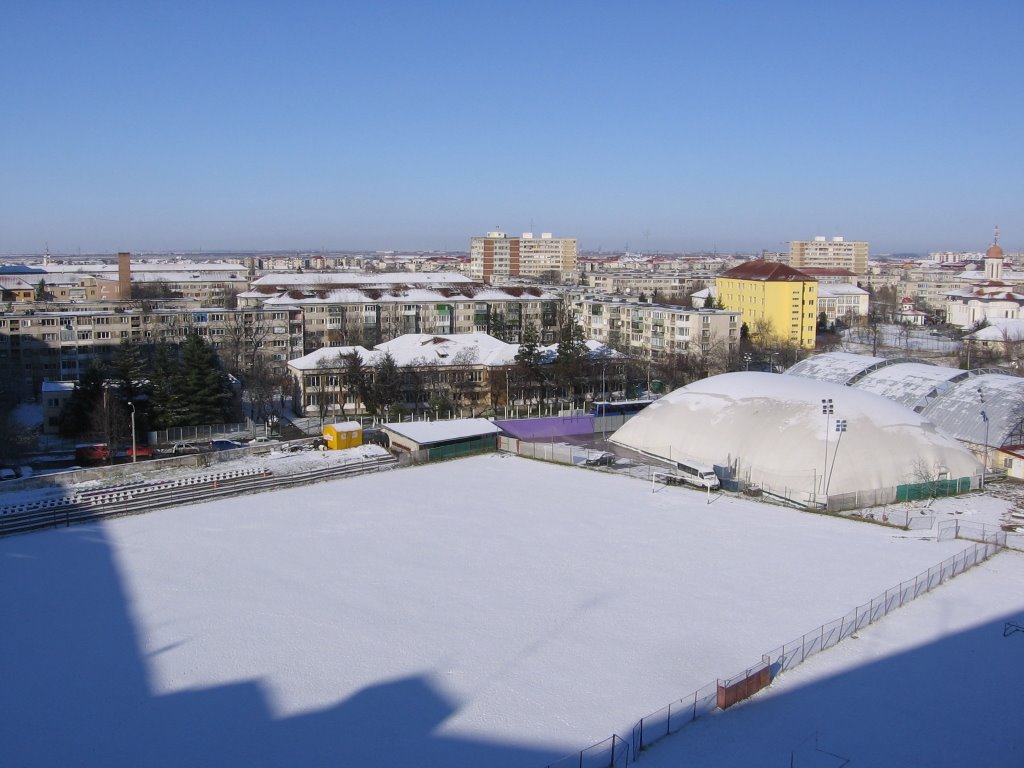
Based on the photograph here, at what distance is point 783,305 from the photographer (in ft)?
144

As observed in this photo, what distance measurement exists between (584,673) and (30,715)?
626 centimetres

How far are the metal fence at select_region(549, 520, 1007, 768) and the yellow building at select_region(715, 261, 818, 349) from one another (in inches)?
1189

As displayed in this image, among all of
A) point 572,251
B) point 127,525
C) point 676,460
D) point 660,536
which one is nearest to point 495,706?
point 660,536

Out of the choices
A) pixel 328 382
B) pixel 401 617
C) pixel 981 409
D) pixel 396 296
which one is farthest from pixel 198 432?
pixel 396 296

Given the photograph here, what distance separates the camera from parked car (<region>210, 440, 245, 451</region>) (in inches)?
903

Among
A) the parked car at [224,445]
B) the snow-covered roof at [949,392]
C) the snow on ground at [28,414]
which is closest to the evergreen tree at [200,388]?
the parked car at [224,445]

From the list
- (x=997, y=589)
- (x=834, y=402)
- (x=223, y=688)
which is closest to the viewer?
(x=223, y=688)

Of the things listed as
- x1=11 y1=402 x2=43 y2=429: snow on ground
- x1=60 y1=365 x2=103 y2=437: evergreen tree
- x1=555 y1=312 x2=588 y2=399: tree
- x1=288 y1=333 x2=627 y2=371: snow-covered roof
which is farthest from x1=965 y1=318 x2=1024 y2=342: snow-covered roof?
x1=11 y1=402 x2=43 y2=429: snow on ground

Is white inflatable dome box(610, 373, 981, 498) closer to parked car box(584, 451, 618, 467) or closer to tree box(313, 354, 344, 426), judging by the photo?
parked car box(584, 451, 618, 467)

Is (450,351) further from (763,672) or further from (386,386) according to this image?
(763,672)

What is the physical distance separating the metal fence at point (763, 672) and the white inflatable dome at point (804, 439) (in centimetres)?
367

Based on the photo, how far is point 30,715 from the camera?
9.41 metres

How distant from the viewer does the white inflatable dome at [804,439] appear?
709 inches

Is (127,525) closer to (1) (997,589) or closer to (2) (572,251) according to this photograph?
(1) (997,589)
